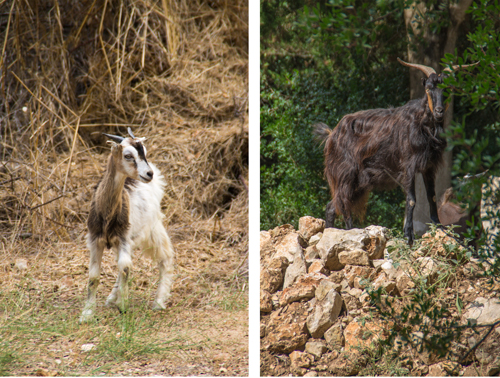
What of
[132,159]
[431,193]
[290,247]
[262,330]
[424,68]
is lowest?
[262,330]

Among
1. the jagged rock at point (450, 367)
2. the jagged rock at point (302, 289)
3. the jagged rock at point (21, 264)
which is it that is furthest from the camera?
the jagged rock at point (21, 264)

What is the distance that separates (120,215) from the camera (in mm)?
2455

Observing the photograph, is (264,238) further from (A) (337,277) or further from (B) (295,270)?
(A) (337,277)

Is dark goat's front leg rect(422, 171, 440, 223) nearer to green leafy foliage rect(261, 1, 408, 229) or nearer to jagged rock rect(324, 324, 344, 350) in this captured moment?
green leafy foliage rect(261, 1, 408, 229)

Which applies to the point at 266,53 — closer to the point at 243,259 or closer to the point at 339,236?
the point at 339,236

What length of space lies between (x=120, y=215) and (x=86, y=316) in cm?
51

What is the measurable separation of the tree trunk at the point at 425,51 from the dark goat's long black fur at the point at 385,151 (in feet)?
0.10

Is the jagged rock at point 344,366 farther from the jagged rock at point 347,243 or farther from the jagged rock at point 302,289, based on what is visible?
the jagged rock at point 347,243

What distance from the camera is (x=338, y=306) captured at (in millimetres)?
2326

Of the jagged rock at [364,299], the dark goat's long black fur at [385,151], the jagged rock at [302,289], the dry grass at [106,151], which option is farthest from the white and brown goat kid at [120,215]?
the jagged rock at [364,299]

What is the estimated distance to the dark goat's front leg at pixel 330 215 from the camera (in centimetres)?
251

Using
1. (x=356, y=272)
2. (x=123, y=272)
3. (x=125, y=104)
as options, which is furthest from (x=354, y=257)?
(x=125, y=104)

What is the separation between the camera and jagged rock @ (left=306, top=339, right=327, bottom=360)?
7.50 ft

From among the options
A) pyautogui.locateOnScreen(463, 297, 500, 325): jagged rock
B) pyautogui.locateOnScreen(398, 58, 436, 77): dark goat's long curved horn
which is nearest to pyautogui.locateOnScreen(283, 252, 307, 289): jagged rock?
pyautogui.locateOnScreen(463, 297, 500, 325): jagged rock
